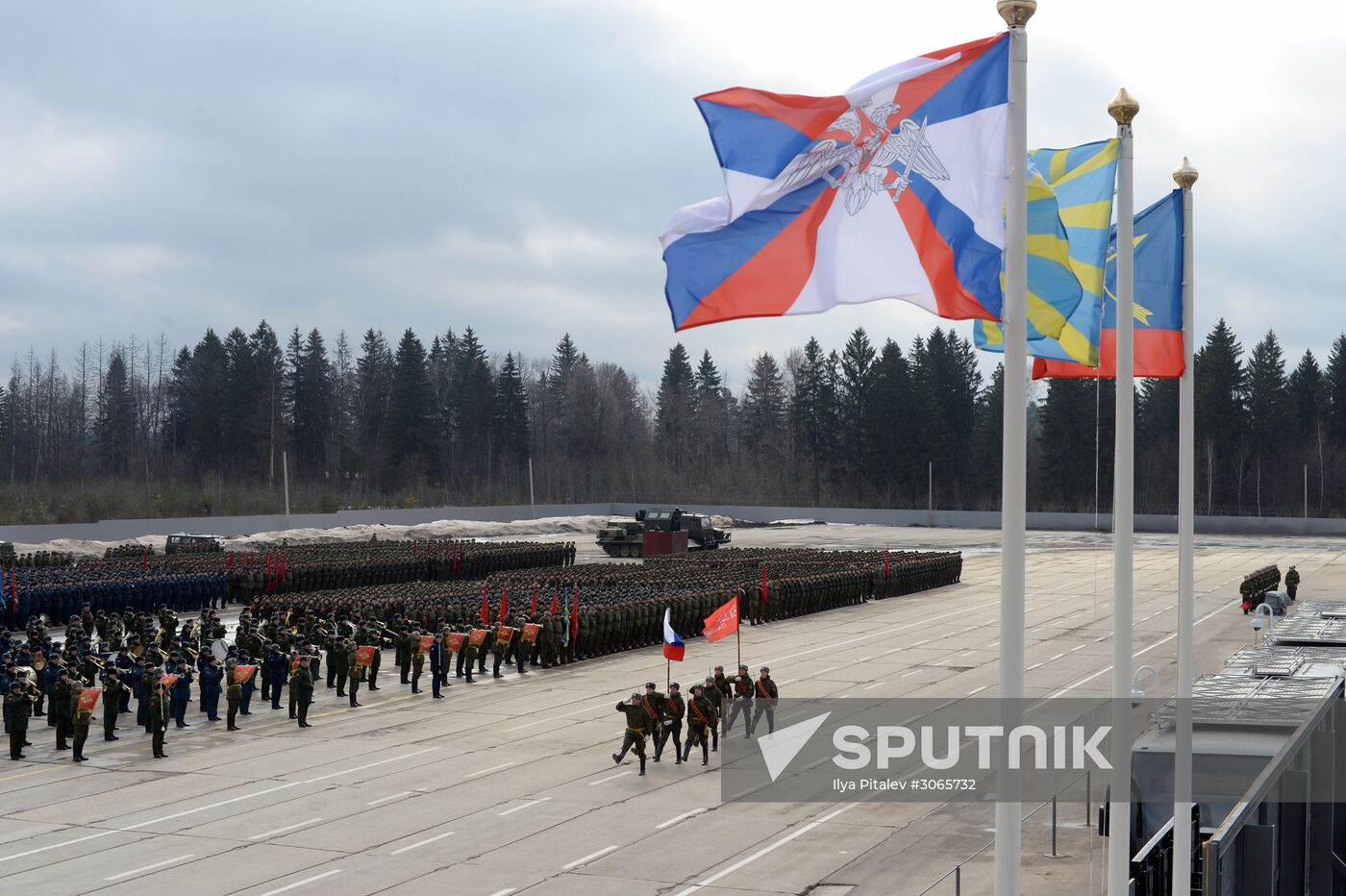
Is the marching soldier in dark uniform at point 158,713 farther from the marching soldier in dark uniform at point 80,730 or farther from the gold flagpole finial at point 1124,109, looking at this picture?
the gold flagpole finial at point 1124,109

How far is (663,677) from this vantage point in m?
23.8

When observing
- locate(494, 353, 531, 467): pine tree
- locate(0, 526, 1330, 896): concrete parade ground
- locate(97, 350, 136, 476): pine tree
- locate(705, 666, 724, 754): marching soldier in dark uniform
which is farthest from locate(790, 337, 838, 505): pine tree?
locate(705, 666, 724, 754): marching soldier in dark uniform

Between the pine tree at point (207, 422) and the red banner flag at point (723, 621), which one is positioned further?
the pine tree at point (207, 422)

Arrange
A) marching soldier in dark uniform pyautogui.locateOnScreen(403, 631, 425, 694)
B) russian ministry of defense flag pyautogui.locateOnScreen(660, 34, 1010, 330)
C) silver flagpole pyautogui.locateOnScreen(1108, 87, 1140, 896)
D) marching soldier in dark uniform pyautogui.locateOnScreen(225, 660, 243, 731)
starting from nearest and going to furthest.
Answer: russian ministry of defense flag pyautogui.locateOnScreen(660, 34, 1010, 330) < silver flagpole pyautogui.locateOnScreen(1108, 87, 1140, 896) < marching soldier in dark uniform pyautogui.locateOnScreen(225, 660, 243, 731) < marching soldier in dark uniform pyautogui.locateOnScreen(403, 631, 425, 694)

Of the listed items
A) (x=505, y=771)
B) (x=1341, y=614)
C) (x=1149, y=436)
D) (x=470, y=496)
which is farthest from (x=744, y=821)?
(x=1149, y=436)

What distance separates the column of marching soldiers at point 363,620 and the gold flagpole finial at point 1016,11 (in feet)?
36.5

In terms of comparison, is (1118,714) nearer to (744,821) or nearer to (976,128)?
(976,128)

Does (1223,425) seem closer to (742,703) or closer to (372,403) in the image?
(372,403)

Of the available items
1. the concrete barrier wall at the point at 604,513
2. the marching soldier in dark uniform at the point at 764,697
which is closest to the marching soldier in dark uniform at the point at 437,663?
the marching soldier in dark uniform at the point at 764,697

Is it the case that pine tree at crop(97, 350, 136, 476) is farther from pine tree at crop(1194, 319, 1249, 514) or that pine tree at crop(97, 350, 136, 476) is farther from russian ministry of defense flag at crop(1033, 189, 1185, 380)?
russian ministry of defense flag at crop(1033, 189, 1185, 380)

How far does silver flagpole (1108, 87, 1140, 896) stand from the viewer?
7465 mm

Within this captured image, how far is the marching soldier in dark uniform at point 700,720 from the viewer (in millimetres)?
16609

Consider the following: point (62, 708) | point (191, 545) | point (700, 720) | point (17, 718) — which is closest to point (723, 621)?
point (700, 720)

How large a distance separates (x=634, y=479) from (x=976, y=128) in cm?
9807
